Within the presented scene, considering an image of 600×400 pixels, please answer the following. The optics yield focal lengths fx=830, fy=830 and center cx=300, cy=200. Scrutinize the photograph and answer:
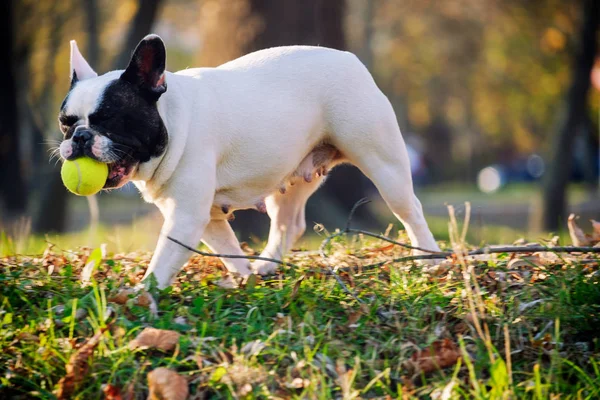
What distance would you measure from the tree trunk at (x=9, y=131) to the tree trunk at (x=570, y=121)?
11.1m

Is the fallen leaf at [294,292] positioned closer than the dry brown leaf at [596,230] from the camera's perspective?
Yes

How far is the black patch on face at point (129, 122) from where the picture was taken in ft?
14.2

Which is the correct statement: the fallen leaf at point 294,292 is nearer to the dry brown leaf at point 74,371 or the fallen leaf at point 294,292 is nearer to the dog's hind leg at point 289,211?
the dry brown leaf at point 74,371

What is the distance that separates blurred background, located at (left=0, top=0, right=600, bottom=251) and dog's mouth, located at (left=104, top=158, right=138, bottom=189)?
78 cm

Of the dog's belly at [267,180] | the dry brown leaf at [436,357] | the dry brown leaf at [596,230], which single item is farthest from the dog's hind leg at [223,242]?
the dry brown leaf at [596,230]

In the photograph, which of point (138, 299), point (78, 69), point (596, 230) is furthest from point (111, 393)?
point (596, 230)

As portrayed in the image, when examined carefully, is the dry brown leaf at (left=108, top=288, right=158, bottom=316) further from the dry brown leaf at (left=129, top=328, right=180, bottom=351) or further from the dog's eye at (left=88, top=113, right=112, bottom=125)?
the dog's eye at (left=88, top=113, right=112, bottom=125)

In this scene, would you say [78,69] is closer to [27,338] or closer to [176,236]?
[176,236]

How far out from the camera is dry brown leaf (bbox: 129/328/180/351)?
146 inches

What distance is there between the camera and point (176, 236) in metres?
4.43

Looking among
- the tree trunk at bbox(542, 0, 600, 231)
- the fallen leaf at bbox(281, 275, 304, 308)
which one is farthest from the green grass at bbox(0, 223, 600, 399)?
the tree trunk at bbox(542, 0, 600, 231)

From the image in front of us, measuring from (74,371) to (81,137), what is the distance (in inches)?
51.4

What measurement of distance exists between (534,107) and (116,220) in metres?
16.7

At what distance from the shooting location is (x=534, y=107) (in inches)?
1179
